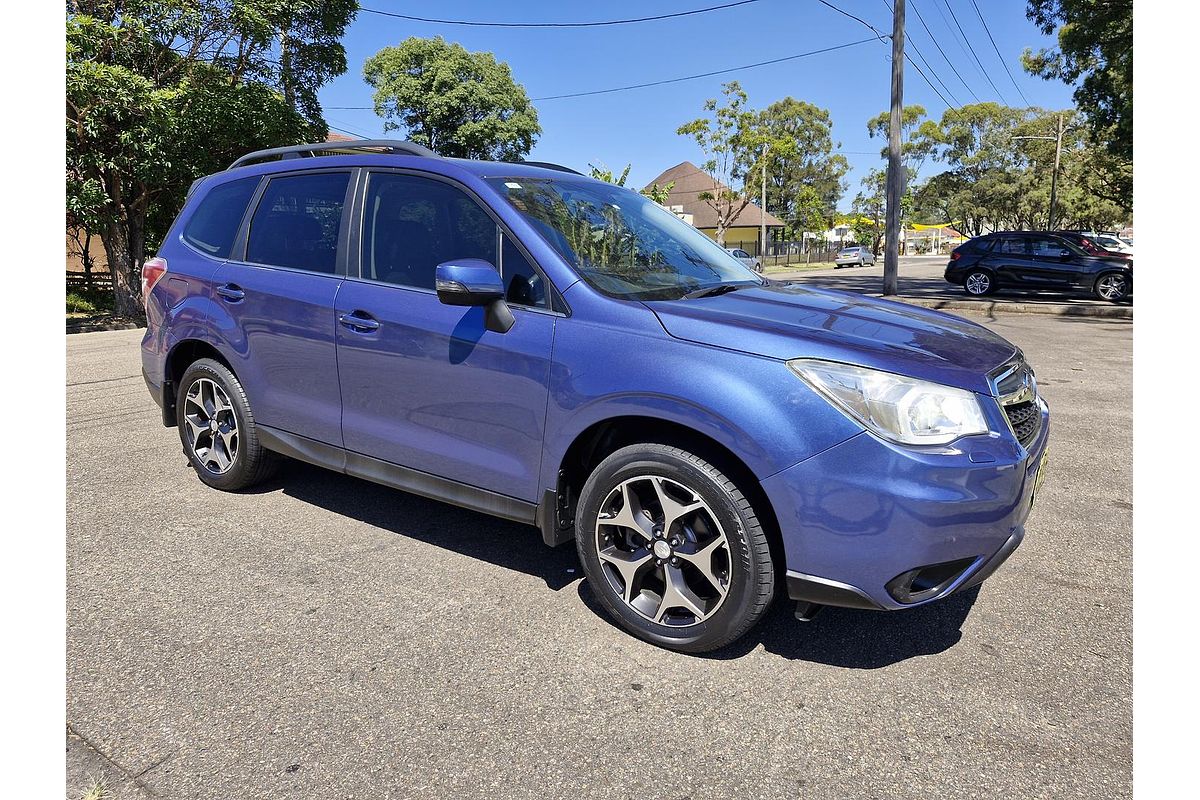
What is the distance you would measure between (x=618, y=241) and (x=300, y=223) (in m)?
1.76

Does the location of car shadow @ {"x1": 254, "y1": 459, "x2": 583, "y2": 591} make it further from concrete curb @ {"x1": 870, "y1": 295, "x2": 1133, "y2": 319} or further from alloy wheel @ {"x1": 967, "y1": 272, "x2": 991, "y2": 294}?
alloy wheel @ {"x1": 967, "y1": 272, "x2": 991, "y2": 294}

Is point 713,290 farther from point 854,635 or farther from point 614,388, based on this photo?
point 854,635

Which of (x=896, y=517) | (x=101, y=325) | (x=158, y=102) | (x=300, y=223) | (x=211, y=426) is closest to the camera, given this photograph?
(x=896, y=517)

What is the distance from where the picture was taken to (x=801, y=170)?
70.9 meters

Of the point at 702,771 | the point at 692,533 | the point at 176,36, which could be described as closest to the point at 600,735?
the point at 702,771

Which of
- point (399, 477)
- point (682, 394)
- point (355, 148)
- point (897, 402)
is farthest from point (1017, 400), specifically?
point (355, 148)

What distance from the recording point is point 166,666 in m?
2.82

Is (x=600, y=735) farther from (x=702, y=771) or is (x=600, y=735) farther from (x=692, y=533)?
A: (x=692, y=533)

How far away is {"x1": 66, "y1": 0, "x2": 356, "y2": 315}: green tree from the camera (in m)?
13.3

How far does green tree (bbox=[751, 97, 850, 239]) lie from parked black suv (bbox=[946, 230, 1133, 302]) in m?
43.1

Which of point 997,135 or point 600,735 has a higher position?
point 997,135

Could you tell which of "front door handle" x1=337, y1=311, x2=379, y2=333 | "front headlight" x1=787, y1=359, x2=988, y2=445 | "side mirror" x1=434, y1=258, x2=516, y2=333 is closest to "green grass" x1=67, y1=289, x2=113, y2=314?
"front door handle" x1=337, y1=311, x2=379, y2=333

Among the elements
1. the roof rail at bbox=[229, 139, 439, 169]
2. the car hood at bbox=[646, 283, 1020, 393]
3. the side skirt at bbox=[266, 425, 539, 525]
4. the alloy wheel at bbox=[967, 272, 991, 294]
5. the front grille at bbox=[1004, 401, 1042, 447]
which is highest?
the alloy wheel at bbox=[967, 272, 991, 294]

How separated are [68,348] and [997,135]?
7257 centimetres
